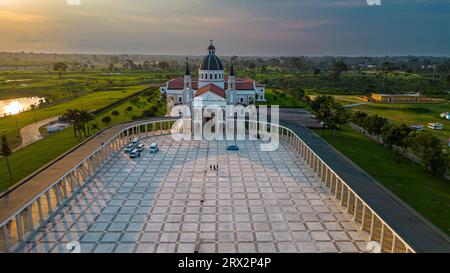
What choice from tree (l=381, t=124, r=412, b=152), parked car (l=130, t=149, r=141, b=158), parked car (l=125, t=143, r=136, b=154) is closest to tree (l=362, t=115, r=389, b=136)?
tree (l=381, t=124, r=412, b=152)

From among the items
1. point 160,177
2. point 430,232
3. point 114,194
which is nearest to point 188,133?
point 160,177

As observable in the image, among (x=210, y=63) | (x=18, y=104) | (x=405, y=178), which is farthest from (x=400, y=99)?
(x=18, y=104)

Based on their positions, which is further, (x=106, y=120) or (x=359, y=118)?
(x=106, y=120)

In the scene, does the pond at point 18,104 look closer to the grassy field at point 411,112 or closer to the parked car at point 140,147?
the parked car at point 140,147

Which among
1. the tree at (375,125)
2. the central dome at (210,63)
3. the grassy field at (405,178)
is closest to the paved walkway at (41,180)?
the grassy field at (405,178)

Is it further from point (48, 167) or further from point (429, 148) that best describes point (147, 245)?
point (429, 148)

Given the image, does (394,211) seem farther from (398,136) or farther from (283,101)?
(283,101)

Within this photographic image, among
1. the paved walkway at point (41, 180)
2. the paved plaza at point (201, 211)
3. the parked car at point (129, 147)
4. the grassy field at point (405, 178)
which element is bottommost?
the grassy field at point (405, 178)

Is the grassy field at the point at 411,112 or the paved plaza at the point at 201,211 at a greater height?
the grassy field at the point at 411,112
